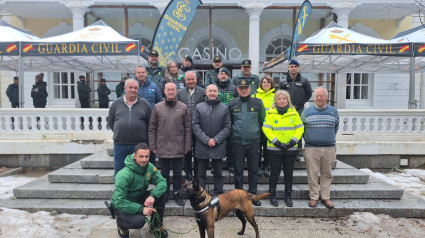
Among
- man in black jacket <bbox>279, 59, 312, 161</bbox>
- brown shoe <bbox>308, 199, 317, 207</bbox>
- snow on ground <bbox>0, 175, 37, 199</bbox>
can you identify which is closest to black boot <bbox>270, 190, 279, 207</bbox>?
brown shoe <bbox>308, 199, 317, 207</bbox>

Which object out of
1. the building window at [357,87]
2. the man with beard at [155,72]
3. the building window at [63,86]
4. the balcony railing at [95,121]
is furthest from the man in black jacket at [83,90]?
the building window at [357,87]

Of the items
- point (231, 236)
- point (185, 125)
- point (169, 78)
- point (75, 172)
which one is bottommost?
point (231, 236)

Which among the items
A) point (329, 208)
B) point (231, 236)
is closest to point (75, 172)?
point (231, 236)

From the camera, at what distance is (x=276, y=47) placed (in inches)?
521

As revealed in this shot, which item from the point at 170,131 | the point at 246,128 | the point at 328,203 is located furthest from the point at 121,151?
the point at 328,203

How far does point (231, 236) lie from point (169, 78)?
112 inches

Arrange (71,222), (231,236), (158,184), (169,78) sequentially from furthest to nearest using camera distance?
(169,78)
(71,222)
(231,236)
(158,184)

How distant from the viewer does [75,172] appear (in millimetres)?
5688

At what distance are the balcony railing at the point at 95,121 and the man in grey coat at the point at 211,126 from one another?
427cm

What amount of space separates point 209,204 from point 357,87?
12360 millimetres

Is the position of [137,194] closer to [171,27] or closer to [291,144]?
[291,144]

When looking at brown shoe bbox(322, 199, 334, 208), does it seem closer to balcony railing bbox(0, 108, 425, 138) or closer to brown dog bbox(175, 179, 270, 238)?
brown dog bbox(175, 179, 270, 238)

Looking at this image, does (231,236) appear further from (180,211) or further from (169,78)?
(169,78)

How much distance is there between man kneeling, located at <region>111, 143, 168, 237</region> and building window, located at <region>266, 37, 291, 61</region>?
1069 cm
